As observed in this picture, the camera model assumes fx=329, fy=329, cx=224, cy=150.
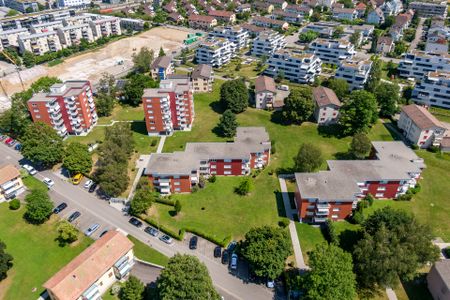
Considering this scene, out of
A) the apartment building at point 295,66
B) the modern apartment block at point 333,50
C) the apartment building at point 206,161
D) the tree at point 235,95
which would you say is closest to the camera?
the apartment building at point 206,161

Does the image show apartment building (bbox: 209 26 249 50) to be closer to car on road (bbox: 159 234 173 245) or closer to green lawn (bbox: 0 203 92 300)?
car on road (bbox: 159 234 173 245)

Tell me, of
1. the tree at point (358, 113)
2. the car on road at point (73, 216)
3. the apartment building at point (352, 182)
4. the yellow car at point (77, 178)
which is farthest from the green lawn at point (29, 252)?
the tree at point (358, 113)

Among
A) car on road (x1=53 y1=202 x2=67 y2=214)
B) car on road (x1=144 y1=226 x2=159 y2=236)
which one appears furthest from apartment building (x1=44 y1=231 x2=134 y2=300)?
car on road (x1=53 y1=202 x2=67 y2=214)

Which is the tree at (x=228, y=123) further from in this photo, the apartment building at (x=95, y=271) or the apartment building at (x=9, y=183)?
the apartment building at (x=9, y=183)

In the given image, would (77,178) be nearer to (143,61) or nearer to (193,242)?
(193,242)

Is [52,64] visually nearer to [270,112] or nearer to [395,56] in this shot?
[270,112]

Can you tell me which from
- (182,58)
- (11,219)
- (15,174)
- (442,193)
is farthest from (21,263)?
(182,58)

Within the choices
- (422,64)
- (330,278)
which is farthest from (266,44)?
(330,278)
